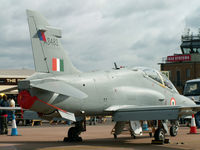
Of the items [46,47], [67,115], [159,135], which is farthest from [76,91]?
[159,135]

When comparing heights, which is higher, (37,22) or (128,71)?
(37,22)

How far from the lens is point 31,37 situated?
1480 centimetres

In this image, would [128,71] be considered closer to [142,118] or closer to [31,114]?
[142,118]

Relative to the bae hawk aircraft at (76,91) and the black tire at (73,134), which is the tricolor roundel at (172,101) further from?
the black tire at (73,134)

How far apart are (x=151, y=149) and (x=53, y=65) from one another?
4600 millimetres

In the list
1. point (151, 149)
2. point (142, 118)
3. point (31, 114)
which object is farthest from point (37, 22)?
point (151, 149)

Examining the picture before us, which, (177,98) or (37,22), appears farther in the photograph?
(177,98)

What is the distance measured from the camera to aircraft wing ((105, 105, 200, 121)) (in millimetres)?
14555

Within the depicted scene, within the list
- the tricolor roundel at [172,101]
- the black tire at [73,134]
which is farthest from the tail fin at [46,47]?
the tricolor roundel at [172,101]

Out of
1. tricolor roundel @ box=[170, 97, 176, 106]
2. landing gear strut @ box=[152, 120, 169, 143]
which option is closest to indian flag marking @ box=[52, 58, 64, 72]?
landing gear strut @ box=[152, 120, 169, 143]

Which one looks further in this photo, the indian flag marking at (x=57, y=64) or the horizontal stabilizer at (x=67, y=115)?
the indian flag marking at (x=57, y=64)

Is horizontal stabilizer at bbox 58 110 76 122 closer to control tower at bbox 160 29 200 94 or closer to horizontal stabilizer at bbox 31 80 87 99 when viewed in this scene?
horizontal stabilizer at bbox 31 80 87 99

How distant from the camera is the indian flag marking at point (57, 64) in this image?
1514cm

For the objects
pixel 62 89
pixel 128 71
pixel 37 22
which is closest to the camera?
pixel 62 89
